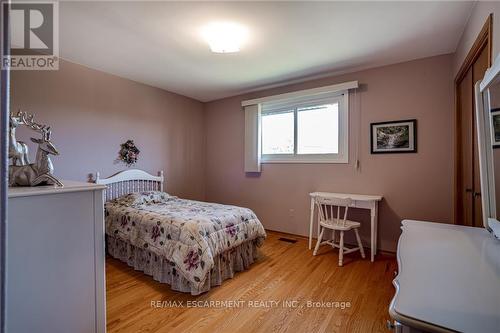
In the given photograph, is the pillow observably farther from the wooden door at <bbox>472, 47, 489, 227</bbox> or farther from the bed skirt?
the wooden door at <bbox>472, 47, 489, 227</bbox>

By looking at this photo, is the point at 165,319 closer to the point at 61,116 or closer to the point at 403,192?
the point at 61,116

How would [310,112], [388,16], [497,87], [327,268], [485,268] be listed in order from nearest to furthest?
→ 1. [485,268]
2. [497,87]
3. [388,16]
4. [327,268]
5. [310,112]

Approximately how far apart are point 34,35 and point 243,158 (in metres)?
3.10

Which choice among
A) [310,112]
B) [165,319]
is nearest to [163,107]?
[310,112]

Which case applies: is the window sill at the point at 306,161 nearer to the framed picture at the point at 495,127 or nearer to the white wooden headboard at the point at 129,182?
the white wooden headboard at the point at 129,182

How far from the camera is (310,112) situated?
372cm

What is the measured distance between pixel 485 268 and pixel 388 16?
204 centimetres

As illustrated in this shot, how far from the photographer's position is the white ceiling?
76.0 inches

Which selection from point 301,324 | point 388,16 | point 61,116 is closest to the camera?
point 301,324

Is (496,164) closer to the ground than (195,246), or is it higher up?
higher up

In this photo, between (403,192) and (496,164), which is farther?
(403,192)

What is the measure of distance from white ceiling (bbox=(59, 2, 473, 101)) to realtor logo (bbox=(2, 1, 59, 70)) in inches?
3.5

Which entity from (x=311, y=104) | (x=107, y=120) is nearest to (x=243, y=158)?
(x=311, y=104)

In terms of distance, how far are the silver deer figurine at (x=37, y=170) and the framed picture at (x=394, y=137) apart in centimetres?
329
